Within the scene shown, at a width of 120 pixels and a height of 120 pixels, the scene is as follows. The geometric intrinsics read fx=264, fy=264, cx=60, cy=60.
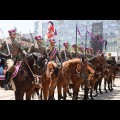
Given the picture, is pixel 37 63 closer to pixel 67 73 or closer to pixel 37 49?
pixel 37 49

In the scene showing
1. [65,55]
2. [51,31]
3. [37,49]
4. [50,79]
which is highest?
[51,31]

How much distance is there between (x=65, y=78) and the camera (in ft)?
35.3

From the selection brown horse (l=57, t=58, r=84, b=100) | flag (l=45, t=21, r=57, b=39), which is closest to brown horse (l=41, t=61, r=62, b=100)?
brown horse (l=57, t=58, r=84, b=100)

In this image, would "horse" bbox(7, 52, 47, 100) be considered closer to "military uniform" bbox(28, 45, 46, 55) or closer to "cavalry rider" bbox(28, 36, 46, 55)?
"military uniform" bbox(28, 45, 46, 55)

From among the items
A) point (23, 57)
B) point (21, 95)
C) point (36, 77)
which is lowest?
point (21, 95)

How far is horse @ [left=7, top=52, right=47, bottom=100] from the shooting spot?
8344 mm

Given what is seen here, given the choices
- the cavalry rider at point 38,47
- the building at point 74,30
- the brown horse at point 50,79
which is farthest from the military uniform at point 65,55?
the building at point 74,30

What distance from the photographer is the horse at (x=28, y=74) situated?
834 cm

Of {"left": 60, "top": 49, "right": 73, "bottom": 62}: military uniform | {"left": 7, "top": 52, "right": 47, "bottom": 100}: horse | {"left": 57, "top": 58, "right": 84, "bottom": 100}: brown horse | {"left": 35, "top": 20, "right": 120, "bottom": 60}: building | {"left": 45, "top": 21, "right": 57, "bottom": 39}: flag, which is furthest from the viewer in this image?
{"left": 35, "top": 20, "right": 120, "bottom": 60}: building

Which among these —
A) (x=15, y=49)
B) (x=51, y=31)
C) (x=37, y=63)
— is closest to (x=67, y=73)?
(x=37, y=63)

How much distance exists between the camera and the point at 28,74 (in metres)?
8.48

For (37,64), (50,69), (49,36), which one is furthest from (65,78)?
(49,36)

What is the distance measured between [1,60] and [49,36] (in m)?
5.22
